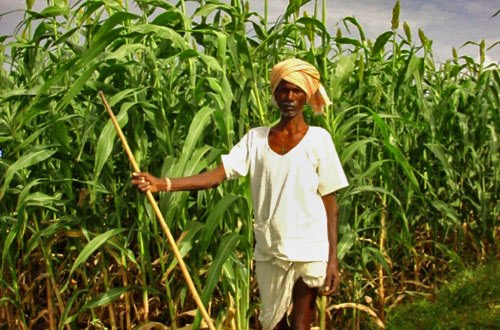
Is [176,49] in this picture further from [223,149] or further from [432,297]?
[432,297]

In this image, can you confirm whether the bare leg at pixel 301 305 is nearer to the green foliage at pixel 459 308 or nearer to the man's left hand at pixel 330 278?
the man's left hand at pixel 330 278

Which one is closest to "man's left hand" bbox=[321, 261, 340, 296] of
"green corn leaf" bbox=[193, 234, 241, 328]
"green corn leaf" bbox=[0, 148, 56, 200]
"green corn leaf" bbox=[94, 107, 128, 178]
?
"green corn leaf" bbox=[193, 234, 241, 328]

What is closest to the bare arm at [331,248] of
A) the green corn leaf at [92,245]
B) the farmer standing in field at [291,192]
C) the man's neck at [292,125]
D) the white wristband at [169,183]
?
the farmer standing in field at [291,192]

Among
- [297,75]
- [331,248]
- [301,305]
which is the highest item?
[297,75]

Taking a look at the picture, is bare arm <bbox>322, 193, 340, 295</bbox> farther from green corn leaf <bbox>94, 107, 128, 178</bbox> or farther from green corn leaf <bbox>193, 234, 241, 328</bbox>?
green corn leaf <bbox>94, 107, 128, 178</bbox>

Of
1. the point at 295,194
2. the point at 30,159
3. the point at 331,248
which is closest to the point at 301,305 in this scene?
the point at 331,248

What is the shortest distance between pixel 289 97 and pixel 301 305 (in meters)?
0.70

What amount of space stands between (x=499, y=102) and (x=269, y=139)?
94.6 inches

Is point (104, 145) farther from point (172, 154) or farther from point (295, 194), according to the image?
point (295, 194)

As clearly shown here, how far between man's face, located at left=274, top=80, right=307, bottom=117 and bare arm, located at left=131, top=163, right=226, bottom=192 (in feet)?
1.01

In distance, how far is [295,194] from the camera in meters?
2.32

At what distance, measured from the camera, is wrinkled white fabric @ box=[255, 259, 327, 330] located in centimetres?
233

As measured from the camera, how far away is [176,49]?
3197 mm

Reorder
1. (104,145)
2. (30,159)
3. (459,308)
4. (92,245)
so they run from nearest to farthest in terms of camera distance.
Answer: (104,145) → (92,245) → (30,159) → (459,308)
